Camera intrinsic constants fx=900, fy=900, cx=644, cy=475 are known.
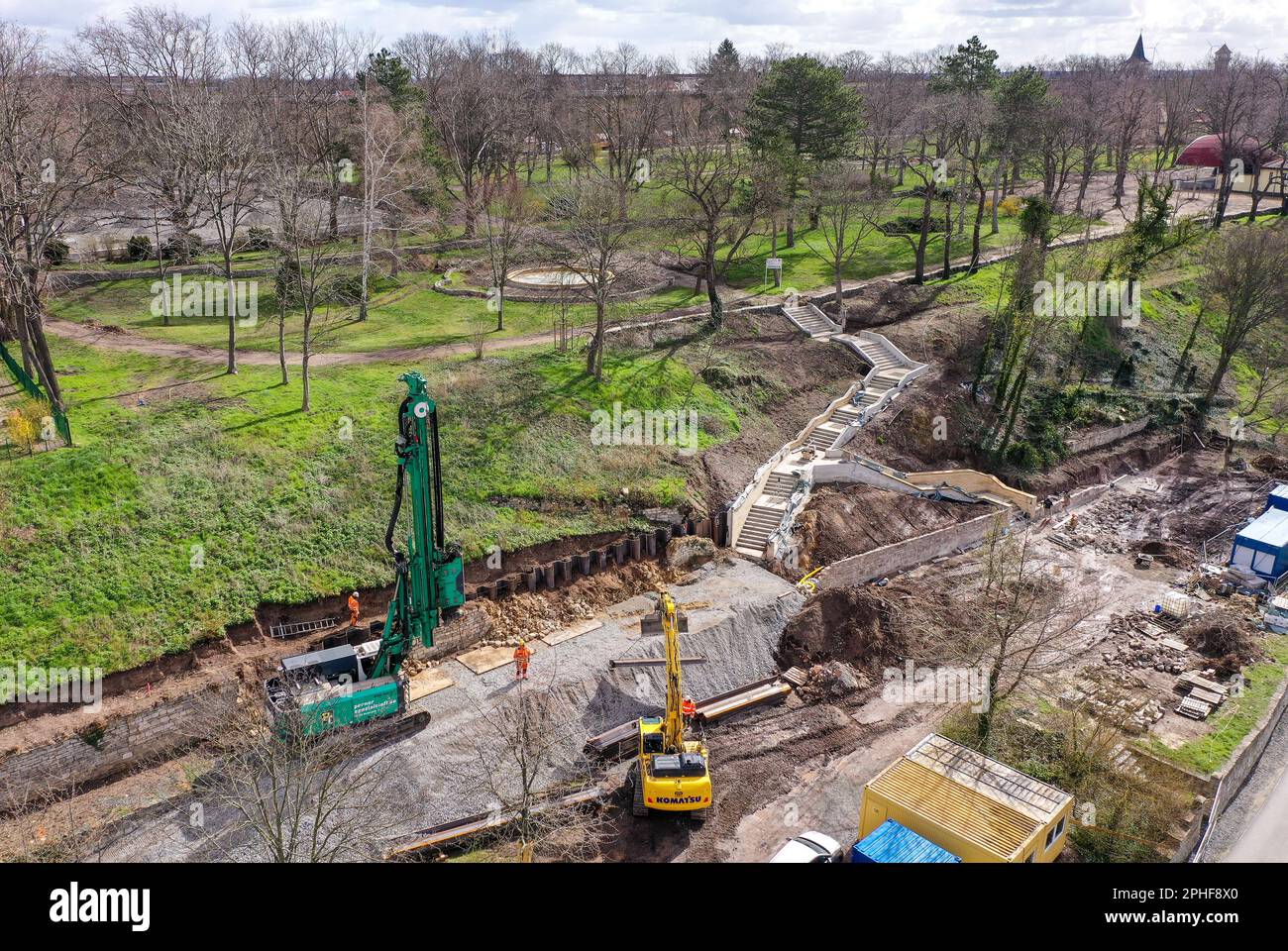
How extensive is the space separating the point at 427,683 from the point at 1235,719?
2607 centimetres

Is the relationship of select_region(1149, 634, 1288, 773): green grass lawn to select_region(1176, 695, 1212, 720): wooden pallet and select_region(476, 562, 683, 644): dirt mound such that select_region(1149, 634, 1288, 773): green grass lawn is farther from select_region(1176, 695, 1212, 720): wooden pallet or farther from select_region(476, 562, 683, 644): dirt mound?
select_region(476, 562, 683, 644): dirt mound

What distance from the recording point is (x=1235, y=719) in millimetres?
29047

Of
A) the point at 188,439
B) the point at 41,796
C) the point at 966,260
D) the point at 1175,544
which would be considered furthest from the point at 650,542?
the point at 966,260

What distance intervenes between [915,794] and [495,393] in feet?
87.0

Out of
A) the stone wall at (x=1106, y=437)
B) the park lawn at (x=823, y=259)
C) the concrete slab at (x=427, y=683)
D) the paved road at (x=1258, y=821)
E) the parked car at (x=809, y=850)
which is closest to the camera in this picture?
the parked car at (x=809, y=850)

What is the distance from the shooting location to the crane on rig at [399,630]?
80.8ft

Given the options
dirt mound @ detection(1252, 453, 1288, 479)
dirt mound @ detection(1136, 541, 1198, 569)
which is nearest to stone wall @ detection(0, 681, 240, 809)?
dirt mound @ detection(1136, 541, 1198, 569)

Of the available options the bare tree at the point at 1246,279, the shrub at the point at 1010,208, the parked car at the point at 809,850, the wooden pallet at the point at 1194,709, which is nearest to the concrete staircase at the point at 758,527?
the wooden pallet at the point at 1194,709

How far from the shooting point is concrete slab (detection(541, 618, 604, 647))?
31484 mm

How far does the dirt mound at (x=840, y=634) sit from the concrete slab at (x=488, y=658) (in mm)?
9324

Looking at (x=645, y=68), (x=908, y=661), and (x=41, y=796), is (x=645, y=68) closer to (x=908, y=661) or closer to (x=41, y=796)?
(x=908, y=661)

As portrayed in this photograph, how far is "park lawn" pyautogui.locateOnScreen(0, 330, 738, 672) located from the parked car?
16403 millimetres

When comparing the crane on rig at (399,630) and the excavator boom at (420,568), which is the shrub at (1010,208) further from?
the excavator boom at (420,568)

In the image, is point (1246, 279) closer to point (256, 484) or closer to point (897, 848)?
point (897, 848)
